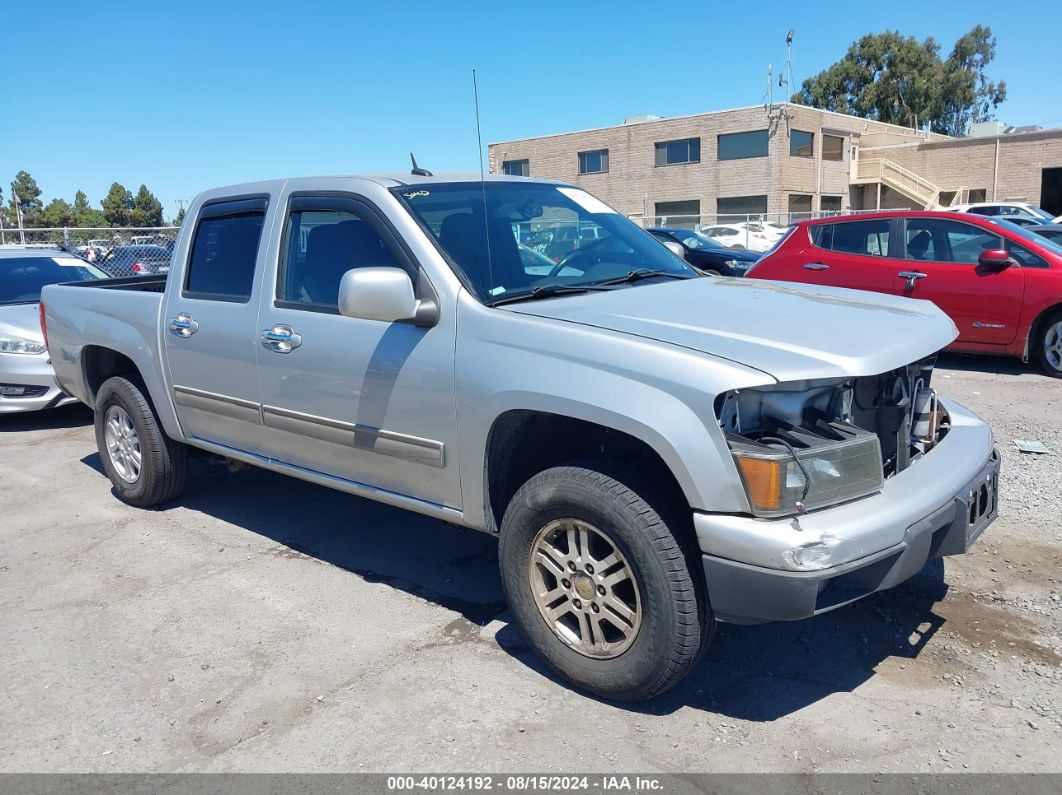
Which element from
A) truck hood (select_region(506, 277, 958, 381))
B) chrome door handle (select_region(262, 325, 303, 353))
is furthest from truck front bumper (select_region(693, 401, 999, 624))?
chrome door handle (select_region(262, 325, 303, 353))

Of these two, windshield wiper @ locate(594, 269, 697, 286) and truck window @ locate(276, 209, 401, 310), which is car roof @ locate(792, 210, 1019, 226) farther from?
truck window @ locate(276, 209, 401, 310)

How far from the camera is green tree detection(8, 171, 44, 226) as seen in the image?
70688 millimetres

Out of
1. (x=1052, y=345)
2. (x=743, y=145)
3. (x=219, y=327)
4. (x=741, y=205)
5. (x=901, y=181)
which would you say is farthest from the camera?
(x=901, y=181)

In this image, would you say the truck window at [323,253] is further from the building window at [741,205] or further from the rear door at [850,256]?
Result: the building window at [741,205]

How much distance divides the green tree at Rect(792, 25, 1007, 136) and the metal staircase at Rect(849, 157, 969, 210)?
19552 millimetres

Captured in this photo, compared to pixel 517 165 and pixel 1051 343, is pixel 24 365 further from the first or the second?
pixel 517 165

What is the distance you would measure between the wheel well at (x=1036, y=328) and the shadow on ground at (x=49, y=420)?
9186mm

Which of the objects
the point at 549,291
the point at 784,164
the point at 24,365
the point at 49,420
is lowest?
the point at 49,420

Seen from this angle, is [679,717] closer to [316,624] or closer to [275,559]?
[316,624]

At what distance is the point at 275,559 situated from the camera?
4.73m

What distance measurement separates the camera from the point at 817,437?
9.42 feet

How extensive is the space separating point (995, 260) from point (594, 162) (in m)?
38.4

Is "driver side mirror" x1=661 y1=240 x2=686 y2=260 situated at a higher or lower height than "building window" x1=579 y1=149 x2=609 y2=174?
lower

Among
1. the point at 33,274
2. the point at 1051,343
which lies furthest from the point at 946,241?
the point at 33,274
